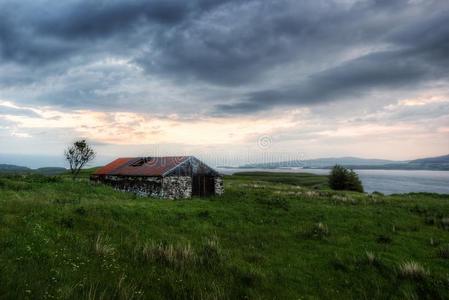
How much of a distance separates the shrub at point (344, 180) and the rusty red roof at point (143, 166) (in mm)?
39228

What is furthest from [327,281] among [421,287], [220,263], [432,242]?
[432,242]

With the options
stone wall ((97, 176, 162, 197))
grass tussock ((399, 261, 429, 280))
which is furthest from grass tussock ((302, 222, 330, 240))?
stone wall ((97, 176, 162, 197))

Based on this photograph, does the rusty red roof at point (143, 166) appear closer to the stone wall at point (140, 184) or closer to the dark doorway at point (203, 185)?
the stone wall at point (140, 184)

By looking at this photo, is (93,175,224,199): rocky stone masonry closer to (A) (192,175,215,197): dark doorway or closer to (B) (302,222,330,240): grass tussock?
(A) (192,175,215,197): dark doorway

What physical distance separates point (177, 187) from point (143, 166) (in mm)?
6202

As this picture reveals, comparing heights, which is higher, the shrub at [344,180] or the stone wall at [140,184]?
the stone wall at [140,184]

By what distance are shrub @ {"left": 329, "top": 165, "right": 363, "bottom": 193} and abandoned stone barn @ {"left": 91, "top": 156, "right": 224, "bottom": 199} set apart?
34.6m

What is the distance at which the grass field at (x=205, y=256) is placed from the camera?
626 cm

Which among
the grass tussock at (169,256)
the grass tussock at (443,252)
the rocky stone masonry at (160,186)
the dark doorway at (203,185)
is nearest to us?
the grass tussock at (169,256)

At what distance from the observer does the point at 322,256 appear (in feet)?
37.9

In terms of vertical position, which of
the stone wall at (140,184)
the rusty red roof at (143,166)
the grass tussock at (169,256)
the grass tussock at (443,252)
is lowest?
the grass tussock at (443,252)

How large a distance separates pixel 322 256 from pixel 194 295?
7.32m

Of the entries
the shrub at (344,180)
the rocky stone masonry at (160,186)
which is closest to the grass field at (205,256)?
the rocky stone masonry at (160,186)

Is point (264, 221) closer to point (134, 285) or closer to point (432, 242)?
point (432, 242)
